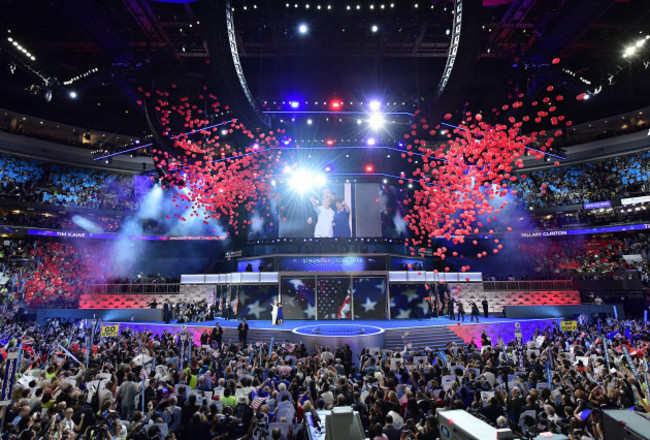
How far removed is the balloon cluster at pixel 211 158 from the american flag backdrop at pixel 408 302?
11.8 metres

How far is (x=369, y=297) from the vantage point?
25938 millimetres

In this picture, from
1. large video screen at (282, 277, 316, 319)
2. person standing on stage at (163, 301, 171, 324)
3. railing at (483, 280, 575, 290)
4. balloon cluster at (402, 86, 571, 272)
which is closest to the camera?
balloon cluster at (402, 86, 571, 272)

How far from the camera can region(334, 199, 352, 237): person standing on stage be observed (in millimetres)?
27328

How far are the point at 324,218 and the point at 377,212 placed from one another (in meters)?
4.11

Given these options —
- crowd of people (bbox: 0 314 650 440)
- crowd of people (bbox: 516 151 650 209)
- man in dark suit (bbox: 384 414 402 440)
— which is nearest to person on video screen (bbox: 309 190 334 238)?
crowd of people (bbox: 0 314 650 440)

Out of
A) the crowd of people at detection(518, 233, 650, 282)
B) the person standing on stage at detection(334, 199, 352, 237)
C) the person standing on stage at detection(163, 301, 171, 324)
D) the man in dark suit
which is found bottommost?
the man in dark suit

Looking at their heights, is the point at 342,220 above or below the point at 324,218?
below

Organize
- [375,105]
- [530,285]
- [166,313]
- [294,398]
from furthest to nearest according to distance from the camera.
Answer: [530,285]
[166,313]
[375,105]
[294,398]

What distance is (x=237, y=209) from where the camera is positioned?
32.2 meters

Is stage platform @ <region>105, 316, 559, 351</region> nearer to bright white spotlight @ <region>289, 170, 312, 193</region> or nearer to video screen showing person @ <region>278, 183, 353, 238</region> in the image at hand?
video screen showing person @ <region>278, 183, 353, 238</region>

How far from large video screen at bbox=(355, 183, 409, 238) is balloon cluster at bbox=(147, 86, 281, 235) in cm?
729

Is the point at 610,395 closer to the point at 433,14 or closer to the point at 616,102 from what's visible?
the point at 433,14

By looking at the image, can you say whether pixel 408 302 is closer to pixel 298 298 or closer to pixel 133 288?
pixel 298 298

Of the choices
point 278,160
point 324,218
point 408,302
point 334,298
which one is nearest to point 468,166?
point 408,302
